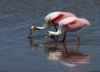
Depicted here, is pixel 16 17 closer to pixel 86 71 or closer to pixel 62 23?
pixel 62 23

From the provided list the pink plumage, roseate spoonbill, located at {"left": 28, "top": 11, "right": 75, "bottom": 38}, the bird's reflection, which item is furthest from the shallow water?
the pink plumage

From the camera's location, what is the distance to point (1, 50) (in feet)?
34.6

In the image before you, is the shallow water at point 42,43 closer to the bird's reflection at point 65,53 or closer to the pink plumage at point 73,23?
the bird's reflection at point 65,53

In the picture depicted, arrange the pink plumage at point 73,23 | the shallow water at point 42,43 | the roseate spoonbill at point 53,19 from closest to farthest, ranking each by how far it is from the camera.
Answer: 1. the shallow water at point 42,43
2. the pink plumage at point 73,23
3. the roseate spoonbill at point 53,19

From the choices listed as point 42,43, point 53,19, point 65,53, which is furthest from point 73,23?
point 65,53

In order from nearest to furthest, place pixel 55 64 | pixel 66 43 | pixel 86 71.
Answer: pixel 86 71 → pixel 55 64 → pixel 66 43

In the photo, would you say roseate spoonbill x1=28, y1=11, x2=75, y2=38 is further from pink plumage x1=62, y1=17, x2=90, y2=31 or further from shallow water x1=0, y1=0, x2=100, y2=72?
pink plumage x1=62, y1=17, x2=90, y2=31

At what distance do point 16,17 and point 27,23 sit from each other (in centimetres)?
120

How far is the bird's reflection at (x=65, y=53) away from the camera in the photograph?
9302mm

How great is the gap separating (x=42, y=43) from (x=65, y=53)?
147 centimetres

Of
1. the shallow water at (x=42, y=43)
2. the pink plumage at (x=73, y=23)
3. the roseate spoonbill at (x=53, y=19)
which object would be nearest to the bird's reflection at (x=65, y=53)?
the shallow water at (x=42, y=43)

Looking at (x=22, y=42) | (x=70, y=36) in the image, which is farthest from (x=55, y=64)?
(x=70, y=36)

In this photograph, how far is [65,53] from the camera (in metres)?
10.2

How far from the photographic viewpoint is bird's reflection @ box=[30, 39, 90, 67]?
9302 millimetres
